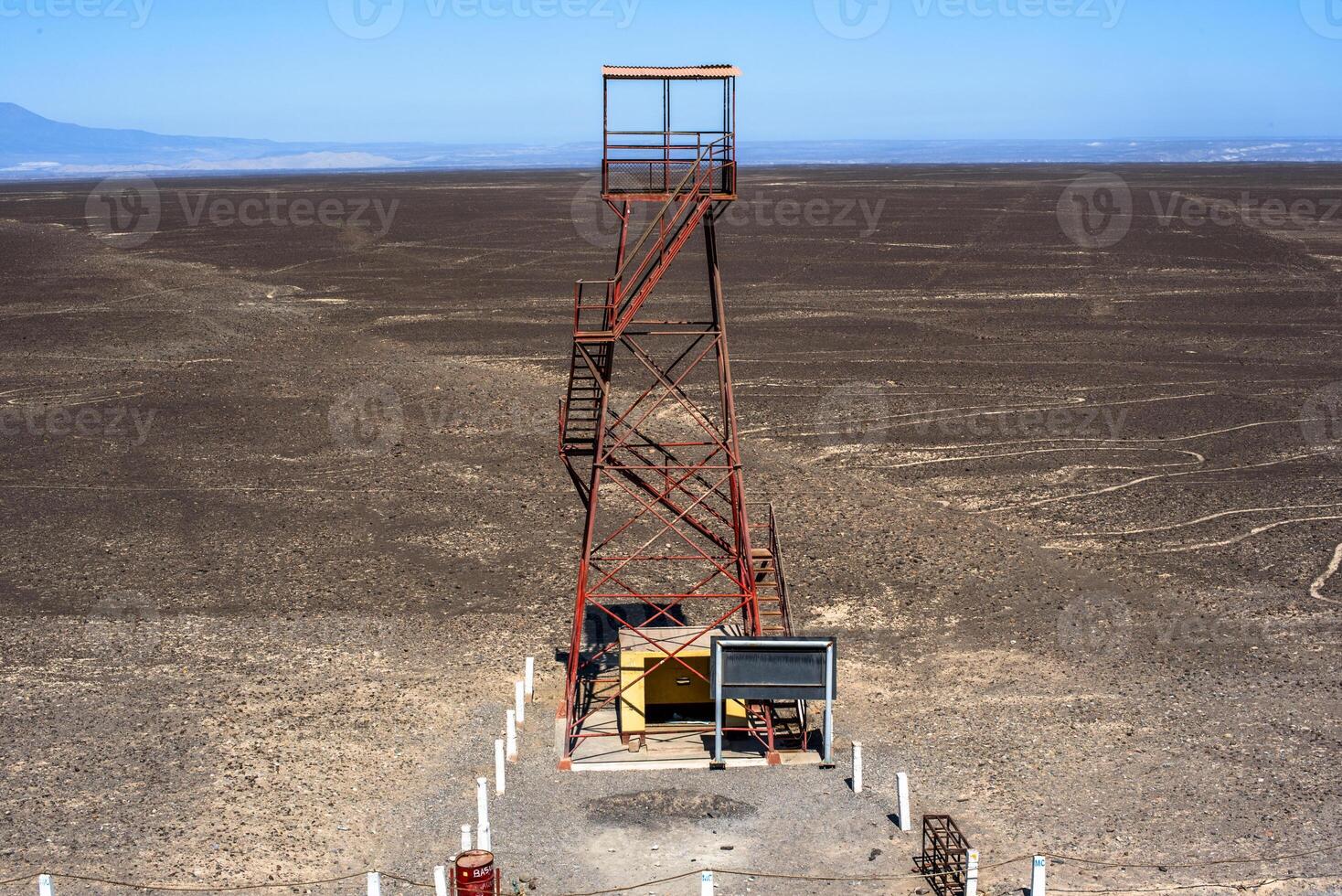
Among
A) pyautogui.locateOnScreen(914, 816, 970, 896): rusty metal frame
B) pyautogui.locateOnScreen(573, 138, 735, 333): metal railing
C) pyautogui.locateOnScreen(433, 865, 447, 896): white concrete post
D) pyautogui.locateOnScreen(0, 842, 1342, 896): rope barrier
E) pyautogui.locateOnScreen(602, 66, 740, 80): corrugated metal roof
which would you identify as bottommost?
pyautogui.locateOnScreen(0, 842, 1342, 896): rope barrier

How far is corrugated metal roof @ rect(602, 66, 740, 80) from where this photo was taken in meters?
19.5

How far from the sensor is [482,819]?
16.6m

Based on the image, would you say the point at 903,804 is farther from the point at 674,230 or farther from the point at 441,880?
the point at 674,230

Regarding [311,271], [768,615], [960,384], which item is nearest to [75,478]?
[768,615]

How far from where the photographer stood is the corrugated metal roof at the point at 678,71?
769 inches

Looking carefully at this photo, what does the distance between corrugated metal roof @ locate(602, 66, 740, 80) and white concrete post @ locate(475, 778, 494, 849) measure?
32.8ft

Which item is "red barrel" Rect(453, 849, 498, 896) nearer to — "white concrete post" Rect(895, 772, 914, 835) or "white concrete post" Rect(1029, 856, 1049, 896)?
"white concrete post" Rect(895, 772, 914, 835)

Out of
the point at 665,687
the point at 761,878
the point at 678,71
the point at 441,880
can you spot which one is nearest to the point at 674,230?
the point at 678,71

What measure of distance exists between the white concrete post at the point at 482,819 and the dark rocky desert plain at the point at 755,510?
40cm

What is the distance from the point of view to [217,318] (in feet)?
180

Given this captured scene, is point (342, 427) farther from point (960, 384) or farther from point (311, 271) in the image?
point (311, 271)

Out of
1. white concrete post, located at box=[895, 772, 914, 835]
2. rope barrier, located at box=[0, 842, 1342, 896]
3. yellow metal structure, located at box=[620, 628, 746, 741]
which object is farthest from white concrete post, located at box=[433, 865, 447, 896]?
white concrete post, located at box=[895, 772, 914, 835]

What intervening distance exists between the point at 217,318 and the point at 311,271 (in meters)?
13.8

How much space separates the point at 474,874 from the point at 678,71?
1147 cm
